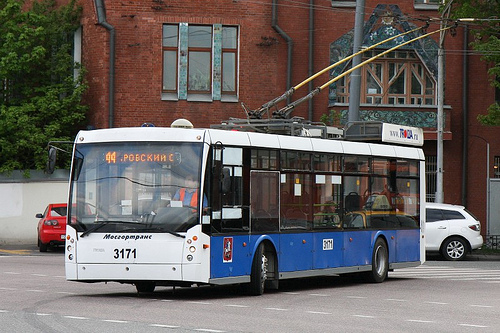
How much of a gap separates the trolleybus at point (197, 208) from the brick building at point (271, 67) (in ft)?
57.2

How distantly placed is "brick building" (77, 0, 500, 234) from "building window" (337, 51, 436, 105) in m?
0.03

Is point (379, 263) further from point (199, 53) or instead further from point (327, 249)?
point (199, 53)

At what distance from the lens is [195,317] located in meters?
13.9

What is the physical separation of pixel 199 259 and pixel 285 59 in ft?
73.8

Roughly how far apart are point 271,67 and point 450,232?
955 centimetres

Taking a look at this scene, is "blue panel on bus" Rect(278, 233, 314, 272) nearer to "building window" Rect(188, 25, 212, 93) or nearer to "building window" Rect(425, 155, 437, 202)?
"building window" Rect(188, 25, 212, 93)

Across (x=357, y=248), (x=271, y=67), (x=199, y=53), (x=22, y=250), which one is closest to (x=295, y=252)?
(x=357, y=248)

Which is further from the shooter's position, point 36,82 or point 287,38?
point 36,82

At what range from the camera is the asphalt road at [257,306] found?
13055mm

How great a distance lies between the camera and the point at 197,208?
53.2 ft

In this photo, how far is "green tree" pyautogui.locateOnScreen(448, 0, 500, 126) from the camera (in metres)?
33.7

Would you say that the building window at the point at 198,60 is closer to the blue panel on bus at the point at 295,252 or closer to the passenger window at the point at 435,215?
the passenger window at the point at 435,215

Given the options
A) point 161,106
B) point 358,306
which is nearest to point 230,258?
point 358,306

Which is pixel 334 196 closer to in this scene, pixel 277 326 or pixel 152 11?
pixel 277 326
